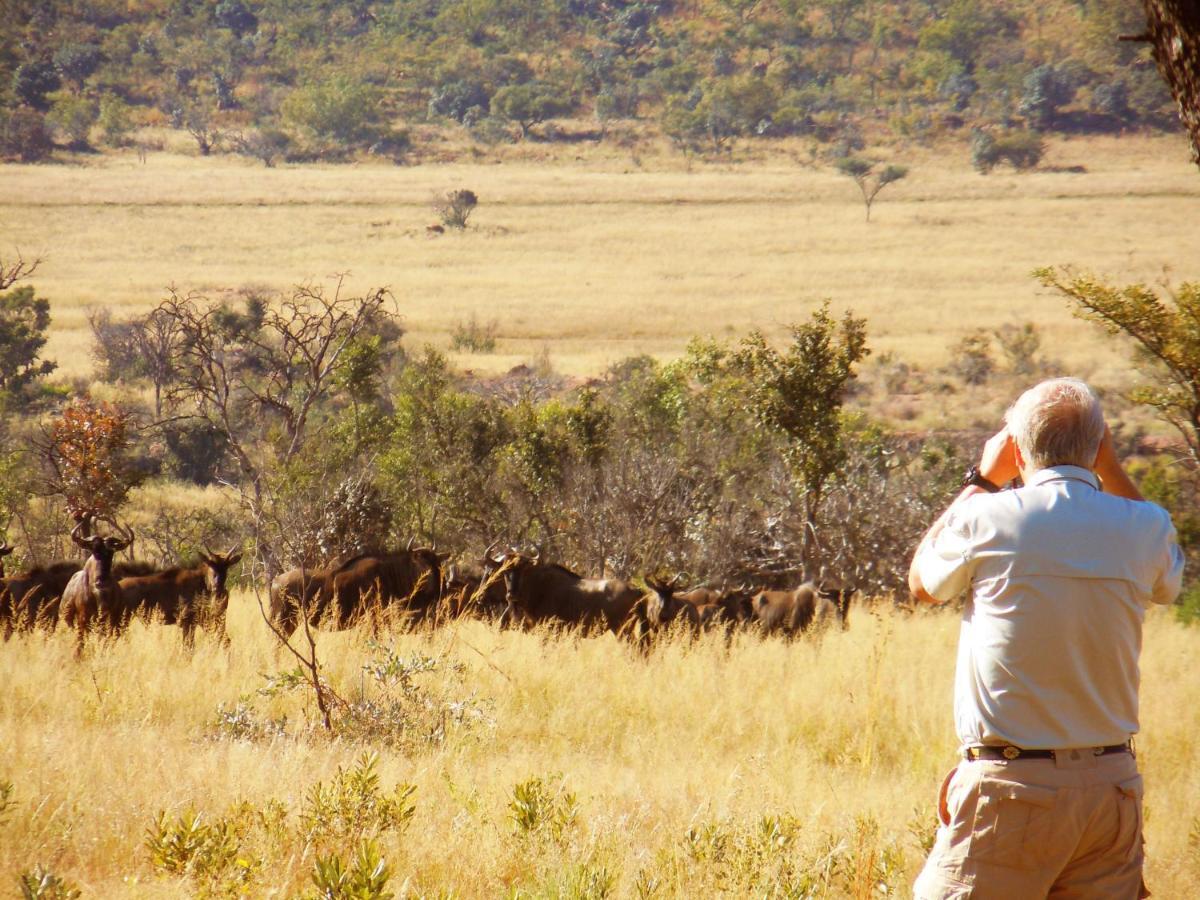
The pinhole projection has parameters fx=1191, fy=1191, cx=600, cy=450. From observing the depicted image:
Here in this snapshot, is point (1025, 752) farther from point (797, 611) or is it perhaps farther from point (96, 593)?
point (797, 611)

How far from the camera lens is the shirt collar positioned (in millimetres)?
3389

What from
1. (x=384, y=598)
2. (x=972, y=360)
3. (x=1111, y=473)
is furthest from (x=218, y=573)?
(x=972, y=360)

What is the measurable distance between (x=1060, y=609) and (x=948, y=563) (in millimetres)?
328

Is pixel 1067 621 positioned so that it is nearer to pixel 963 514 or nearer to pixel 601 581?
pixel 963 514

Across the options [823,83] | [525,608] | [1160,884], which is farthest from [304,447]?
[823,83]

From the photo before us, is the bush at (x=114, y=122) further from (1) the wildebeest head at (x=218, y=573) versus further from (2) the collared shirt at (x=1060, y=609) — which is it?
(2) the collared shirt at (x=1060, y=609)

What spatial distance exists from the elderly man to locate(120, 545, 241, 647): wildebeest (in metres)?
8.16

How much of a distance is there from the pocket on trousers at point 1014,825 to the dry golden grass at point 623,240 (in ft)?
112

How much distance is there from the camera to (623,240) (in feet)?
230

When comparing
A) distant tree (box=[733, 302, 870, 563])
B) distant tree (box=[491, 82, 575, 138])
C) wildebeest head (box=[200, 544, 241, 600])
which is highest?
distant tree (box=[491, 82, 575, 138])

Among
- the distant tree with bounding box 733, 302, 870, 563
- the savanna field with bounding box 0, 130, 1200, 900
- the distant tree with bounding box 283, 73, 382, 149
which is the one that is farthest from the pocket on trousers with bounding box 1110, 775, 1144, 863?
the distant tree with bounding box 283, 73, 382, 149

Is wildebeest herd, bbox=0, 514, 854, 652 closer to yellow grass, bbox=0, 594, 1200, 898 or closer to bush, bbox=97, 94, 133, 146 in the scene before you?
yellow grass, bbox=0, 594, 1200, 898

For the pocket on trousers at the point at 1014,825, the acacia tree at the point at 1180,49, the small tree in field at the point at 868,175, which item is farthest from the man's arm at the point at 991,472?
the small tree in field at the point at 868,175

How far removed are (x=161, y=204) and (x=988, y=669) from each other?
81214 millimetres
